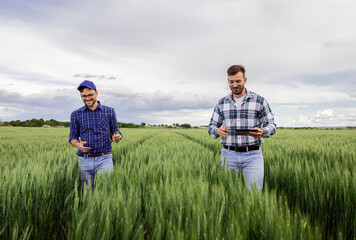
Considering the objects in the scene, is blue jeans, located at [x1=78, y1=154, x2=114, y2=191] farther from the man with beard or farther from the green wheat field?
the man with beard

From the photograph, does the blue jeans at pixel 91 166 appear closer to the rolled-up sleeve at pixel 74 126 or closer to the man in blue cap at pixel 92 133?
the man in blue cap at pixel 92 133

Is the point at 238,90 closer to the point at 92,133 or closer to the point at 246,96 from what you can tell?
the point at 246,96

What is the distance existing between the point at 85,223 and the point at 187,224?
0.62 meters

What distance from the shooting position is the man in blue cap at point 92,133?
10.5 feet

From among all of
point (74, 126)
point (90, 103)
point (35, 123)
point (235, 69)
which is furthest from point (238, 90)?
point (35, 123)

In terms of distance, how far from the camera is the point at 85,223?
52.3 inches

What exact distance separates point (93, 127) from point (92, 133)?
93mm

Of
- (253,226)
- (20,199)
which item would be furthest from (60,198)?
(253,226)

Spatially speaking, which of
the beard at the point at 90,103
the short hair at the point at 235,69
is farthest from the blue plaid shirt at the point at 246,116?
the beard at the point at 90,103

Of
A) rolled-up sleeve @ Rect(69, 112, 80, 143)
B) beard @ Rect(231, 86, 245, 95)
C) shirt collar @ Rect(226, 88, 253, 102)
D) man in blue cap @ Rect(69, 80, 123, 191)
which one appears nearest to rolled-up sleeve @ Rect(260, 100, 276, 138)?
shirt collar @ Rect(226, 88, 253, 102)

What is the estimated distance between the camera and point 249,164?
293 cm

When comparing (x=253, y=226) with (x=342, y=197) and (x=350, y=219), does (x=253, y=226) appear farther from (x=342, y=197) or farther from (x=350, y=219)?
(x=342, y=197)

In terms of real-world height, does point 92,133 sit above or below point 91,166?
above

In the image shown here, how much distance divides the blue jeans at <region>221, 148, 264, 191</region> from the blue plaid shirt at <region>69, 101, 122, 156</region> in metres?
1.82
